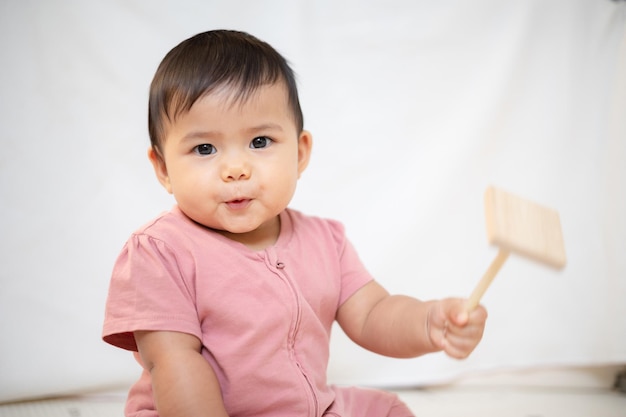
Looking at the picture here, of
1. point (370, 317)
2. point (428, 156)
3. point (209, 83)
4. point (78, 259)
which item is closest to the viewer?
point (209, 83)

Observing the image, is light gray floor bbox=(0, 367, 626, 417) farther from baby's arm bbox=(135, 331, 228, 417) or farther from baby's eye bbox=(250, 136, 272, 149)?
baby's eye bbox=(250, 136, 272, 149)

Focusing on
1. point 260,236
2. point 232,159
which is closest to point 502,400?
point 260,236

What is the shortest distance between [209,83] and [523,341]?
80cm

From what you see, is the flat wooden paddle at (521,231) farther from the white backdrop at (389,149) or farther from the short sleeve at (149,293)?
the white backdrop at (389,149)

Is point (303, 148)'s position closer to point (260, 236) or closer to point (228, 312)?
point (260, 236)

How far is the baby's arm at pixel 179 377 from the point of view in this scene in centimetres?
72

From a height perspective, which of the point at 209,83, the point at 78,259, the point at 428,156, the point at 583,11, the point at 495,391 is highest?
the point at 583,11

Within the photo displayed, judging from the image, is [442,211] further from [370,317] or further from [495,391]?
[370,317]

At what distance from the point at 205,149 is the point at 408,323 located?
0.30m

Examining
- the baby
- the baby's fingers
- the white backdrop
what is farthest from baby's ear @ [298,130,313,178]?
the white backdrop

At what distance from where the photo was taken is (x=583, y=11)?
1.28 m

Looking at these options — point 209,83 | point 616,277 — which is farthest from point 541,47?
point 209,83

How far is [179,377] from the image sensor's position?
0.73 meters

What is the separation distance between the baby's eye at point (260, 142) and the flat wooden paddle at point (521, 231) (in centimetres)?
27
